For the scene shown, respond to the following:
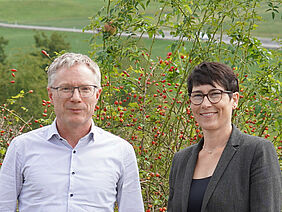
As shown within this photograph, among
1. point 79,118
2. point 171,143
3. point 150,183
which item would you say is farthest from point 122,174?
point 171,143

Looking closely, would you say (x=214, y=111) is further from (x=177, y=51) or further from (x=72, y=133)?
(x=177, y=51)

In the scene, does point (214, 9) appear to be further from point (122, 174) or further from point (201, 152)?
point (122, 174)

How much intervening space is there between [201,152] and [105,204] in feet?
2.12

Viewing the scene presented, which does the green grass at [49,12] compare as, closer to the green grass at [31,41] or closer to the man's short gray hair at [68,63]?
the green grass at [31,41]

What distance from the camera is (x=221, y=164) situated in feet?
7.53

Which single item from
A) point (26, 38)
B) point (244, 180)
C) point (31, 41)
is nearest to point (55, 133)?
point (244, 180)

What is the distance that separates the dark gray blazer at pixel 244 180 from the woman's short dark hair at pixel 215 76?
277 millimetres

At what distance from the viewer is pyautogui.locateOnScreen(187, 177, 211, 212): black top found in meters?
2.29

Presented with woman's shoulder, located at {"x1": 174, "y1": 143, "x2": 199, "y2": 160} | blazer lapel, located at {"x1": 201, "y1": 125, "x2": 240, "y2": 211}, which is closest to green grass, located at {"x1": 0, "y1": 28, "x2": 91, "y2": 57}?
woman's shoulder, located at {"x1": 174, "y1": 143, "x2": 199, "y2": 160}

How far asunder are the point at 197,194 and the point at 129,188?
368 mm

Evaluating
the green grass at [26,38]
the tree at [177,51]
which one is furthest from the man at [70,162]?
the green grass at [26,38]

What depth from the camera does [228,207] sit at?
7.17 feet

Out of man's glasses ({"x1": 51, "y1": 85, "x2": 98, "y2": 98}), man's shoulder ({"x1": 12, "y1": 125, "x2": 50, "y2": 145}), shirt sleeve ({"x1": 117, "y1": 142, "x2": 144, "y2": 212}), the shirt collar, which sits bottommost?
shirt sleeve ({"x1": 117, "y1": 142, "x2": 144, "y2": 212})

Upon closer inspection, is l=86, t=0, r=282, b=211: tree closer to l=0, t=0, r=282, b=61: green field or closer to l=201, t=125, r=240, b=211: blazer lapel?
l=201, t=125, r=240, b=211: blazer lapel
